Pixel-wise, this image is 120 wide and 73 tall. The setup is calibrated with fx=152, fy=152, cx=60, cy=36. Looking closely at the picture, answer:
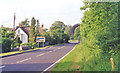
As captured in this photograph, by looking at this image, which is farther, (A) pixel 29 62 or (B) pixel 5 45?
(B) pixel 5 45

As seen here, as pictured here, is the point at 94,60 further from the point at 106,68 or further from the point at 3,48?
the point at 3,48

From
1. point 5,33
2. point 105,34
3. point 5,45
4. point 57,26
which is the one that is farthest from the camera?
point 57,26

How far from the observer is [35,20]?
49000 millimetres

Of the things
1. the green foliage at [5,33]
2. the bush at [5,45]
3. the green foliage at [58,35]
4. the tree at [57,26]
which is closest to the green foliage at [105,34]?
the bush at [5,45]

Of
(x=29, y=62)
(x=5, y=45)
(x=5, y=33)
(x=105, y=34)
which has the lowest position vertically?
(x=29, y=62)

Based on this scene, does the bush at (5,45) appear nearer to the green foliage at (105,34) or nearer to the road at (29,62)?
the road at (29,62)

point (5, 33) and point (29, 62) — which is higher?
point (5, 33)

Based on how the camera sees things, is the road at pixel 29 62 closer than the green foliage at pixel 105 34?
No

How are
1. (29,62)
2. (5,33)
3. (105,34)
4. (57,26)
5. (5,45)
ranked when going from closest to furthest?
(105,34)
(29,62)
(5,45)
(5,33)
(57,26)

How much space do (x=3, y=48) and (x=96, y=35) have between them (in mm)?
23740

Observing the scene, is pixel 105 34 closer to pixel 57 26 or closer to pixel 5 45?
pixel 5 45

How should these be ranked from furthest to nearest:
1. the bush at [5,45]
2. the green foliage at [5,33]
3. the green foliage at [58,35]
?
1. the green foliage at [58,35]
2. the green foliage at [5,33]
3. the bush at [5,45]

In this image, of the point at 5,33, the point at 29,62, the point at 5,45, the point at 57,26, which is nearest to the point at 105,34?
the point at 29,62

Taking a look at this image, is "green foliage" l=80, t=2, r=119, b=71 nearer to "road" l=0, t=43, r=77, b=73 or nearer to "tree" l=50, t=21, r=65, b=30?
"road" l=0, t=43, r=77, b=73
